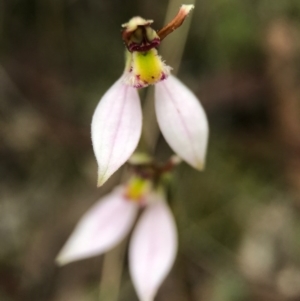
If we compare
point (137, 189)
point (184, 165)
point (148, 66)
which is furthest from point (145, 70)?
point (184, 165)

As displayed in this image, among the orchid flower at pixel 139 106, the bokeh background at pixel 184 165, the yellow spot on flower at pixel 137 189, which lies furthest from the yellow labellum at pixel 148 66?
the bokeh background at pixel 184 165

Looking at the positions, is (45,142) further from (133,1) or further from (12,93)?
(133,1)

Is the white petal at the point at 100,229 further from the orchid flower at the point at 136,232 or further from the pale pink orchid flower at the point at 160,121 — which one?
the pale pink orchid flower at the point at 160,121

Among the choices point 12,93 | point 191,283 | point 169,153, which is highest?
point 12,93

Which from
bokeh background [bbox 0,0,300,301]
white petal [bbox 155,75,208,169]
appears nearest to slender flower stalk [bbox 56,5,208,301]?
white petal [bbox 155,75,208,169]

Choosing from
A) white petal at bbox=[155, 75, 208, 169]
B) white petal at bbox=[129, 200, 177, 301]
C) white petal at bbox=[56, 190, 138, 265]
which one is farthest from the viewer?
white petal at bbox=[56, 190, 138, 265]

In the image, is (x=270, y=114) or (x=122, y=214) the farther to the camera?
(x=270, y=114)

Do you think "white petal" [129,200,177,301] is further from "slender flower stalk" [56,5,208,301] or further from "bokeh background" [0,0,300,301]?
"bokeh background" [0,0,300,301]

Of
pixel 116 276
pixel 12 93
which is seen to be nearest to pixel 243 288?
pixel 116 276
